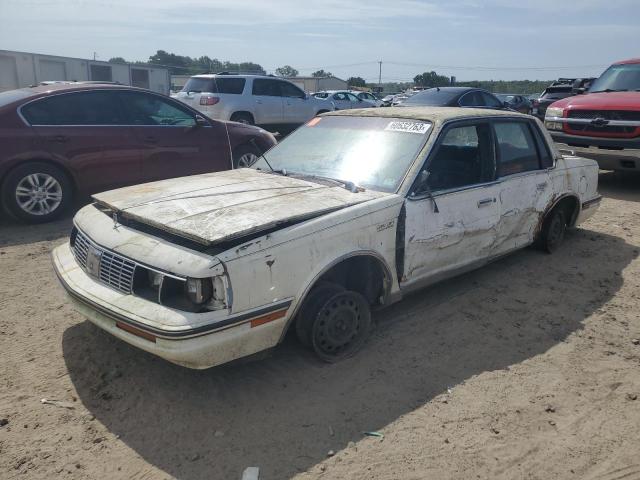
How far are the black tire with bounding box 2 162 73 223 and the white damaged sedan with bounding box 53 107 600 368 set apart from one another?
2564 mm

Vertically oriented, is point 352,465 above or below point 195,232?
below

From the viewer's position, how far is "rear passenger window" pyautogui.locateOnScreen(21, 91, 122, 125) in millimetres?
6016

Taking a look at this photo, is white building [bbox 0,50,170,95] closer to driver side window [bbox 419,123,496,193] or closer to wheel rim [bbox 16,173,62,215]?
wheel rim [bbox 16,173,62,215]

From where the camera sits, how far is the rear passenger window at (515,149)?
457cm

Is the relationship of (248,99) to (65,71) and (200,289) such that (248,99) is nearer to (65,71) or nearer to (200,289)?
(200,289)

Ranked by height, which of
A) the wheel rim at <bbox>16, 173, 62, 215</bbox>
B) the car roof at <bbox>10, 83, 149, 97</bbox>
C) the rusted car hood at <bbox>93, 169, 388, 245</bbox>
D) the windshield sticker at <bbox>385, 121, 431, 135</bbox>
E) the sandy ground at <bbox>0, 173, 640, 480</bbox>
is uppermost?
the car roof at <bbox>10, 83, 149, 97</bbox>

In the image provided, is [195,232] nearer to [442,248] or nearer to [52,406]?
[52,406]

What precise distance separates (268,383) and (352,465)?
826mm

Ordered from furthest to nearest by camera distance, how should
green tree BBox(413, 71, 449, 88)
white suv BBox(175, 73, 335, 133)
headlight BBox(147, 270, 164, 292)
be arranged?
green tree BBox(413, 71, 449, 88) → white suv BBox(175, 73, 335, 133) → headlight BBox(147, 270, 164, 292)

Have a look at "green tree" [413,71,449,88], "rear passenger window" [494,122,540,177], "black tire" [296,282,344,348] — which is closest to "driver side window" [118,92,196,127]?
"rear passenger window" [494,122,540,177]

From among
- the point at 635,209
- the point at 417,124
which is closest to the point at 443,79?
the point at 635,209

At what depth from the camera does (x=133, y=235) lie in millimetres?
3137

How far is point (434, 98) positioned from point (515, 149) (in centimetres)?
859

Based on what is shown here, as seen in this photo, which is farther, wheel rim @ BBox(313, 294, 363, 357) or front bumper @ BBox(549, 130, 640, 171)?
front bumper @ BBox(549, 130, 640, 171)
